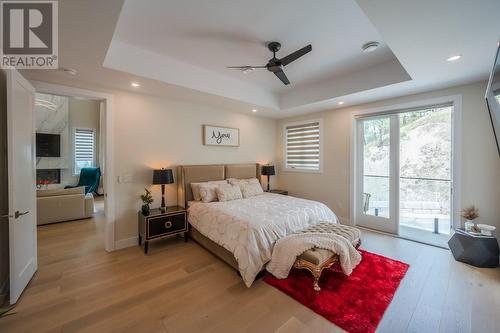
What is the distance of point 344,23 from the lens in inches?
89.6

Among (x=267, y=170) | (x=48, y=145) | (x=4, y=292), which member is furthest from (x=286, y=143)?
(x=48, y=145)

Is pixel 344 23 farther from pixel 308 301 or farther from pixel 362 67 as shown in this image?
pixel 308 301

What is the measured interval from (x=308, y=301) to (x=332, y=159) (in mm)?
3288

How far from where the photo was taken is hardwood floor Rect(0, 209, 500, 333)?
6.03 ft

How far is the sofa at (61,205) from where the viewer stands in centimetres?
435

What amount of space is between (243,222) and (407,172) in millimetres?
3516

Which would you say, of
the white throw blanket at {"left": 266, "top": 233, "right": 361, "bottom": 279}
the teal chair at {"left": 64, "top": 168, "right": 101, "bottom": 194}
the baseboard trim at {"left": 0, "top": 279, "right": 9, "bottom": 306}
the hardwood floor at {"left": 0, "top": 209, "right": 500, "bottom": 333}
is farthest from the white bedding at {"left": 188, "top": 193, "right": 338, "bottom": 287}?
the teal chair at {"left": 64, "top": 168, "right": 101, "bottom": 194}

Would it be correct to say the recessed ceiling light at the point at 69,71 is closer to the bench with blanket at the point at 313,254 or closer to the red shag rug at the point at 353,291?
the bench with blanket at the point at 313,254

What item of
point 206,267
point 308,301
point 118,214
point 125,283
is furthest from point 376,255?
point 118,214

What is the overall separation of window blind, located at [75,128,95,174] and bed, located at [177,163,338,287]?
5.49 metres

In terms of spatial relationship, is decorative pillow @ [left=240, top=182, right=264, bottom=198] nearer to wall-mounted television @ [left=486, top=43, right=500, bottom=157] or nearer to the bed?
the bed

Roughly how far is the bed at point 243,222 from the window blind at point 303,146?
68.8 inches

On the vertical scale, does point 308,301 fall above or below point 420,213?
below

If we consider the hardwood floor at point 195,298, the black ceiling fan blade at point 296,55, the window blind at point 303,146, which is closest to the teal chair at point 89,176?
the hardwood floor at point 195,298
